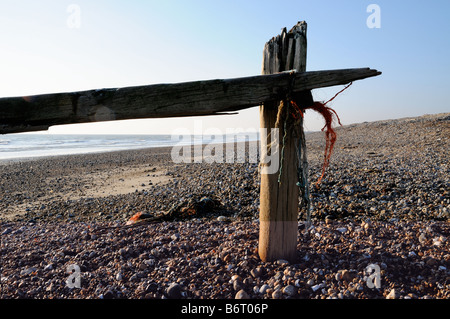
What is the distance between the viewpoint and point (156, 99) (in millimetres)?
2863

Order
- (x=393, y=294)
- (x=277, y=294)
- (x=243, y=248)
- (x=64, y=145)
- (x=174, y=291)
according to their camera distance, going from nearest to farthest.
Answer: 1. (x=393, y=294)
2. (x=277, y=294)
3. (x=174, y=291)
4. (x=243, y=248)
5. (x=64, y=145)

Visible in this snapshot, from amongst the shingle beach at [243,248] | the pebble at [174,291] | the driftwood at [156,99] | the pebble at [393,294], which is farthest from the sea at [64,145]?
the pebble at [393,294]

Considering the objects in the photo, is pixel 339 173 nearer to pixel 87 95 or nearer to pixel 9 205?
pixel 87 95

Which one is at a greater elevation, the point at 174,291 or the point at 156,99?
the point at 156,99

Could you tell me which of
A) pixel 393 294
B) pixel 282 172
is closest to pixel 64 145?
pixel 282 172

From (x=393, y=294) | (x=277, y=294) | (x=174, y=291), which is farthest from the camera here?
(x=174, y=291)

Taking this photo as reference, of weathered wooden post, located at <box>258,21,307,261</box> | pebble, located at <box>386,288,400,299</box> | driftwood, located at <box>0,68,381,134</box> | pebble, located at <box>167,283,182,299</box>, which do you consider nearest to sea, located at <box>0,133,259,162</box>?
driftwood, located at <box>0,68,381,134</box>

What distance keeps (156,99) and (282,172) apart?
5.25 ft

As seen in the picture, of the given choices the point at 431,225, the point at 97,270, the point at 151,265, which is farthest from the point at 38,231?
the point at 431,225

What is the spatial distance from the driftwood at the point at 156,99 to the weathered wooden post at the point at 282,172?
24 centimetres

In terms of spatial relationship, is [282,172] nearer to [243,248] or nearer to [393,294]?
[243,248]

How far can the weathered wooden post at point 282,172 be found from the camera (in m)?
3.02

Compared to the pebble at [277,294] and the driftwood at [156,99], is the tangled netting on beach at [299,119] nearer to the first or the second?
the driftwood at [156,99]
